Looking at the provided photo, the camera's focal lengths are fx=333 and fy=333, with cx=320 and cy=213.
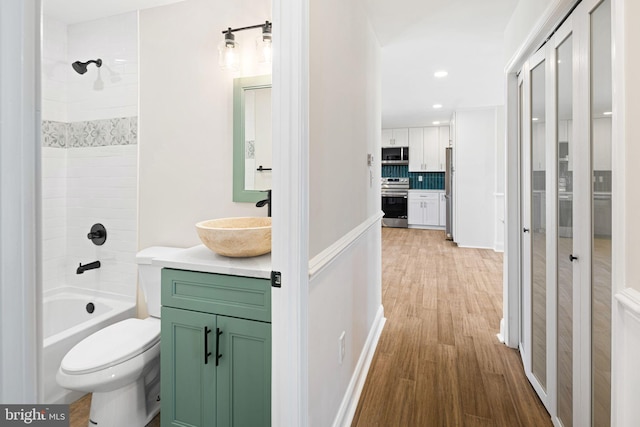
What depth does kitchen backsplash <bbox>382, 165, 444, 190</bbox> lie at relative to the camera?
8273mm

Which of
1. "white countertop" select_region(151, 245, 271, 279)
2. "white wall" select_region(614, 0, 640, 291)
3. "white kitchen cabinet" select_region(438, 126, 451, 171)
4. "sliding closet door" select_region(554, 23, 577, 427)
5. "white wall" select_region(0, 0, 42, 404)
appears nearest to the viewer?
"white wall" select_region(0, 0, 42, 404)

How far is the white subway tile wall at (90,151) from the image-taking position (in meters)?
2.33

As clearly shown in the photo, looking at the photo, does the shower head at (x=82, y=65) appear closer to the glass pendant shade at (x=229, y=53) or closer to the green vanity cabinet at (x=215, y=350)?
the glass pendant shade at (x=229, y=53)

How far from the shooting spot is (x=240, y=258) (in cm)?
153

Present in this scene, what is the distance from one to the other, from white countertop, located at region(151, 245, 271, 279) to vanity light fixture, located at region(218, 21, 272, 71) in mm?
1132

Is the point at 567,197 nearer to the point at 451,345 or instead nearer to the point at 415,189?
the point at 451,345

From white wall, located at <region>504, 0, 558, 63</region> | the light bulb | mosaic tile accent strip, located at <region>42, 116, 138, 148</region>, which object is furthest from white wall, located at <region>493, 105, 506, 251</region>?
mosaic tile accent strip, located at <region>42, 116, 138, 148</region>

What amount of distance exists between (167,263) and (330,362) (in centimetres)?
86

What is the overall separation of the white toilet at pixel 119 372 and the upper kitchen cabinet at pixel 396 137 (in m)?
7.31

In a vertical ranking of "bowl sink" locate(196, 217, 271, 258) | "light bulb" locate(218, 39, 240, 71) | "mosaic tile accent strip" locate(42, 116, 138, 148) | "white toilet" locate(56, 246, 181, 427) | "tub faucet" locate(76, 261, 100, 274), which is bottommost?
"white toilet" locate(56, 246, 181, 427)

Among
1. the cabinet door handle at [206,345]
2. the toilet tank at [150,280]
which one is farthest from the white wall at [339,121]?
the toilet tank at [150,280]

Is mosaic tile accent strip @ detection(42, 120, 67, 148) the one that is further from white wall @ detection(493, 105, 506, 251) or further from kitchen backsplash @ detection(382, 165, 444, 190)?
kitchen backsplash @ detection(382, 165, 444, 190)

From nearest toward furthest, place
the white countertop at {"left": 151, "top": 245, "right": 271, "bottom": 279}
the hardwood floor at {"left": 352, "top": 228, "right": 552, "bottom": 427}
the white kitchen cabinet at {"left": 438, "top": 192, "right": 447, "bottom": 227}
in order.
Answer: the white countertop at {"left": 151, "top": 245, "right": 271, "bottom": 279}, the hardwood floor at {"left": 352, "top": 228, "right": 552, "bottom": 427}, the white kitchen cabinet at {"left": 438, "top": 192, "right": 447, "bottom": 227}

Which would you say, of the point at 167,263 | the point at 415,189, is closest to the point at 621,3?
the point at 167,263
